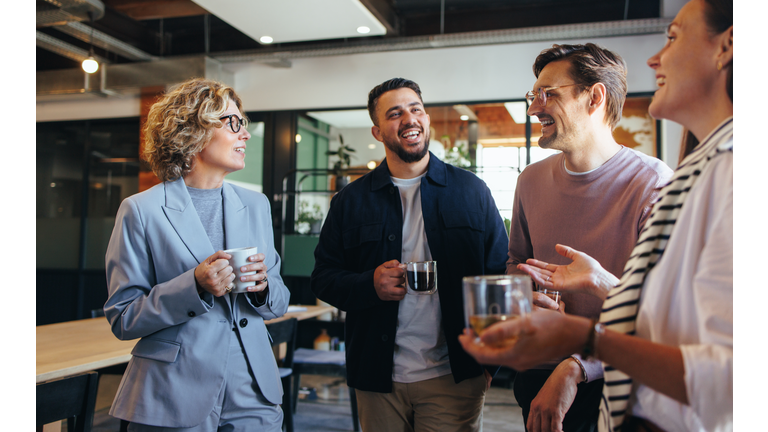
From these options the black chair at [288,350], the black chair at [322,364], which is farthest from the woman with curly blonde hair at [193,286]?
the black chair at [322,364]

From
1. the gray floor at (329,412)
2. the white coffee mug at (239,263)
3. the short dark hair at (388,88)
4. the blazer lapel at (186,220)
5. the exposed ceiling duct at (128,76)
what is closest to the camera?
the white coffee mug at (239,263)

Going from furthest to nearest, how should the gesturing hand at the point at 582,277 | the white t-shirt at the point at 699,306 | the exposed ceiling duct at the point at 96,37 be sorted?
the exposed ceiling duct at the point at 96,37
the gesturing hand at the point at 582,277
the white t-shirt at the point at 699,306

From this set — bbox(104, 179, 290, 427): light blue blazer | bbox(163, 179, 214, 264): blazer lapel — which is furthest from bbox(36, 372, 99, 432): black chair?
bbox(163, 179, 214, 264): blazer lapel

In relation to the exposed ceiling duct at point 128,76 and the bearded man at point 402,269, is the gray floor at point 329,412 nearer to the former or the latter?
the bearded man at point 402,269

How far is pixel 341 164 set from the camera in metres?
5.71

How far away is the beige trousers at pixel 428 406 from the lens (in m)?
1.80

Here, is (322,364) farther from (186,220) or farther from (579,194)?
(579,194)

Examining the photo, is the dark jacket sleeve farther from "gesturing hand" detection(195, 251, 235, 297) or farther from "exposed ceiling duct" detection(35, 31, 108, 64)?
"exposed ceiling duct" detection(35, 31, 108, 64)

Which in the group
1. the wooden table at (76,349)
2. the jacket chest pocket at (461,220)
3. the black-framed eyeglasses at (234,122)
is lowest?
the wooden table at (76,349)

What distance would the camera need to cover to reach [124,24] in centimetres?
607

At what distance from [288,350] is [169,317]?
212cm

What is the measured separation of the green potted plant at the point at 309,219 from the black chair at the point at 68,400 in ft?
12.4

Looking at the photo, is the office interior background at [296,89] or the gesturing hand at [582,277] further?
the office interior background at [296,89]

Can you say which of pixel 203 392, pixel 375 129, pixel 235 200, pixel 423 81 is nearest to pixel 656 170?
pixel 375 129
